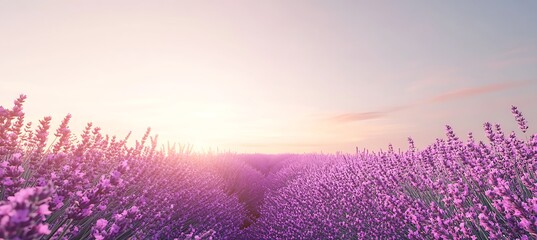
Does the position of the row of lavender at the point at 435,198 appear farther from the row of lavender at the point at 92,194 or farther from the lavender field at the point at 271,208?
the row of lavender at the point at 92,194

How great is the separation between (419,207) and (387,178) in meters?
1.20

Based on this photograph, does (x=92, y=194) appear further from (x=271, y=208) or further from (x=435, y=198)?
(x=271, y=208)

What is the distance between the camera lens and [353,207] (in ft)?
14.4

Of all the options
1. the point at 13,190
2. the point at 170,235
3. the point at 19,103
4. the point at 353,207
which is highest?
the point at 19,103

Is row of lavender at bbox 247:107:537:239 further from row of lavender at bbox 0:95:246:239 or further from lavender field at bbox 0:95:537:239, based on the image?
row of lavender at bbox 0:95:246:239

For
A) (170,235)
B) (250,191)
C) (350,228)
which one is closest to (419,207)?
(350,228)

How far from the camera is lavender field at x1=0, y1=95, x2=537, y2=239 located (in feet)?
5.86

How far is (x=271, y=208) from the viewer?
6.59 metres

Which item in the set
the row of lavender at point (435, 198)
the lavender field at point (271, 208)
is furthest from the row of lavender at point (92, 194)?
the row of lavender at point (435, 198)

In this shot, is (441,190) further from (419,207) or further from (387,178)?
(387,178)

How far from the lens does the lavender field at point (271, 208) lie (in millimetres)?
1786

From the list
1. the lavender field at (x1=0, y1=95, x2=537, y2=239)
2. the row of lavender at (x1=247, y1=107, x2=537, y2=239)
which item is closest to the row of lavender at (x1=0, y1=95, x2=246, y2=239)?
the lavender field at (x1=0, y1=95, x2=537, y2=239)

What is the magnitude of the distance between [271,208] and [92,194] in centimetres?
510

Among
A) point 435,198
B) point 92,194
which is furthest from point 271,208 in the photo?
point 92,194
